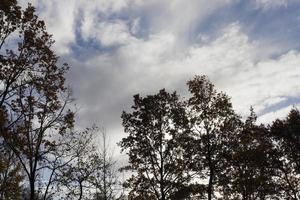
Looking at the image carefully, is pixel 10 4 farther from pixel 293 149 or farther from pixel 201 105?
pixel 293 149

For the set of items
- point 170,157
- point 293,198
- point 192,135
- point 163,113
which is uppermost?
point 163,113

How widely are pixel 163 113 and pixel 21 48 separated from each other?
617 inches

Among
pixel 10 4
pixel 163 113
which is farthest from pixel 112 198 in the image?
pixel 10 4

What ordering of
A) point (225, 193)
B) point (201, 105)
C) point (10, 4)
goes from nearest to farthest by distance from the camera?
point (10, 4) → point (201, 105) → point (225, 193)

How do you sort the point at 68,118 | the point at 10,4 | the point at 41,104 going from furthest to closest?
the point at 68,118 → the point at 41,104 → the point at 10,4

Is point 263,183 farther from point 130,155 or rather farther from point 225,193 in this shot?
point 130,155

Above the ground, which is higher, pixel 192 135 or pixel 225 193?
pixel 192 135

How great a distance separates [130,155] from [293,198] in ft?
49.7

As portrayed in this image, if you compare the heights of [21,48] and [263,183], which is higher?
[21,48]

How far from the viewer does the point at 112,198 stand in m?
31.5

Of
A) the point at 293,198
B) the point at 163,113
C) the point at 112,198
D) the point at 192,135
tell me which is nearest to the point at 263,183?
the point at 293,198

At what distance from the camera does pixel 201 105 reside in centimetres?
3266

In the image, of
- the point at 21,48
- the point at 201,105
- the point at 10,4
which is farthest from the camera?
the point at 201,105

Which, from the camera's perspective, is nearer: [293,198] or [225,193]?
[293,198]
